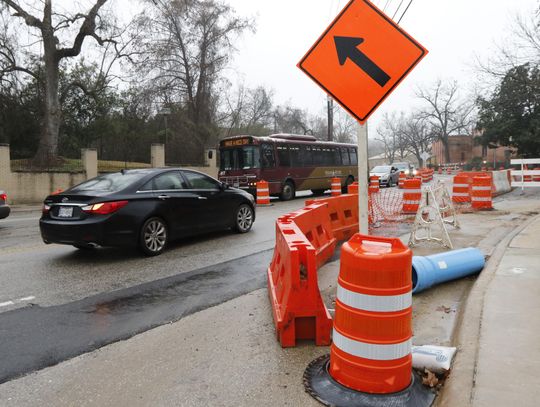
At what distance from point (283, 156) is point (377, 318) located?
741 inches

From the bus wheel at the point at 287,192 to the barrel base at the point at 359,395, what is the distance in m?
18.1

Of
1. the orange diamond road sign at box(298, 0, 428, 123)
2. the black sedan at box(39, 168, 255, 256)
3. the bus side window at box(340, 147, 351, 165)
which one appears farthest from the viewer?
the bus side window at box(340, 147, 351, 165)

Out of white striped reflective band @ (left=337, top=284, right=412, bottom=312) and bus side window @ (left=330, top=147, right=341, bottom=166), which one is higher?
bus side window @ (left=330, top=147, right=341, bottom=166)

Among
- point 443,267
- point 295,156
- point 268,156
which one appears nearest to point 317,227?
point 443,267

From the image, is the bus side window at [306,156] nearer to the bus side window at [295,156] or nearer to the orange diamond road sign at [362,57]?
the bus side window at [295,156]

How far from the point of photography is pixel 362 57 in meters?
3.85

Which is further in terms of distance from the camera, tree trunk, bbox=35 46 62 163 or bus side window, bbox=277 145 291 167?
tree trunk, bbox=35 46 62 163

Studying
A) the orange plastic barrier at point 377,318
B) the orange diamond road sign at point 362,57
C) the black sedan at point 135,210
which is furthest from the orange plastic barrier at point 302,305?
the black sedan at point 135,210

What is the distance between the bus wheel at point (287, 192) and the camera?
21453mm

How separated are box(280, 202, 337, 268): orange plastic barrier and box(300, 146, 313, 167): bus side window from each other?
14.8 meters

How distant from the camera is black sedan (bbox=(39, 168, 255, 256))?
23.6 feet

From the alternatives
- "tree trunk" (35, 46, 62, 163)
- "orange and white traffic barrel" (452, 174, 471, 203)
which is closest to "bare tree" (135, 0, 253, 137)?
"tree trunk" (35, 46, 62, 163)

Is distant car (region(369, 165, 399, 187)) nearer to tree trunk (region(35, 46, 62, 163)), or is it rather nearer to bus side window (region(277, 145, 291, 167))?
bus side window (region(277, 145, 291, 167))

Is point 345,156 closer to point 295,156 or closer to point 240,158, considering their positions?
point 295,156
